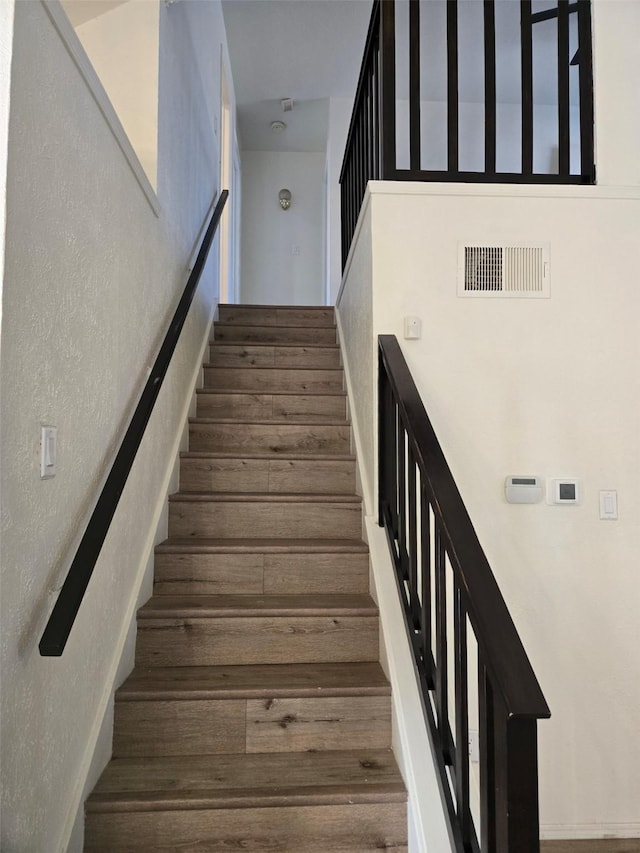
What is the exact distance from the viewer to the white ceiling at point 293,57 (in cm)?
438

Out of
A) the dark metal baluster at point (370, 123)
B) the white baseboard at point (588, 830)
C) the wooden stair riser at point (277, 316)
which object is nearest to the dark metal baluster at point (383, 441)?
the dark metal baluster at point (370, 123)

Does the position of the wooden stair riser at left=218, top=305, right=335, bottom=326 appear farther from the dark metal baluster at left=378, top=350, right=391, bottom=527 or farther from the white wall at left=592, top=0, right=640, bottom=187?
the white wall at left=592, top=0, right=640, bottom=187

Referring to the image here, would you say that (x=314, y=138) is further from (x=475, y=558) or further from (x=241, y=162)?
(x=475, y=558)

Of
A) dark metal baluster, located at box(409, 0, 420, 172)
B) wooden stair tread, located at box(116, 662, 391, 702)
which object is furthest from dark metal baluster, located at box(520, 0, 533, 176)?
wooden stair tread, located at box(116, 662, 391, 702)

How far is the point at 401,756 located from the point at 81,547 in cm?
102

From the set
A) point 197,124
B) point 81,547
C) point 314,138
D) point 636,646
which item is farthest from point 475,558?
point 314,138

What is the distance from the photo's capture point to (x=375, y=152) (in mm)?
2521

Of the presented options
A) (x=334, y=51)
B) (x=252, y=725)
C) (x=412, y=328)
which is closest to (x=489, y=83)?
(x=412, y=328)

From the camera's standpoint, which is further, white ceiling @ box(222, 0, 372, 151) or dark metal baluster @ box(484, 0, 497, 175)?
white ceiling @ box(222, 0, 372, 151)

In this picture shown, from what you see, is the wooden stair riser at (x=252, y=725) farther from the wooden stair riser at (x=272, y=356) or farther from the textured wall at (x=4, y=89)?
the wooden stair riser at (x=272, y=356)

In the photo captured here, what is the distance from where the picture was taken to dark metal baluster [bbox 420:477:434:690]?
5.06 feet

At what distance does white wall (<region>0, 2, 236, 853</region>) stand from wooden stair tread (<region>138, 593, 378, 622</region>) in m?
0.09

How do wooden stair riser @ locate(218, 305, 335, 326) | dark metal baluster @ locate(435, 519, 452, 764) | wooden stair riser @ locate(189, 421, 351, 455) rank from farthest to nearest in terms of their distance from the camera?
wooden stair riser @ locate(218, 305, 335, 326)
wooden stair riser @ locate(189, 421, 351, 455)
dark metal baluster @ locate(435, 519, 452, 764)

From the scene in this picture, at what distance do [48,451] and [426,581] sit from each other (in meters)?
0.96
